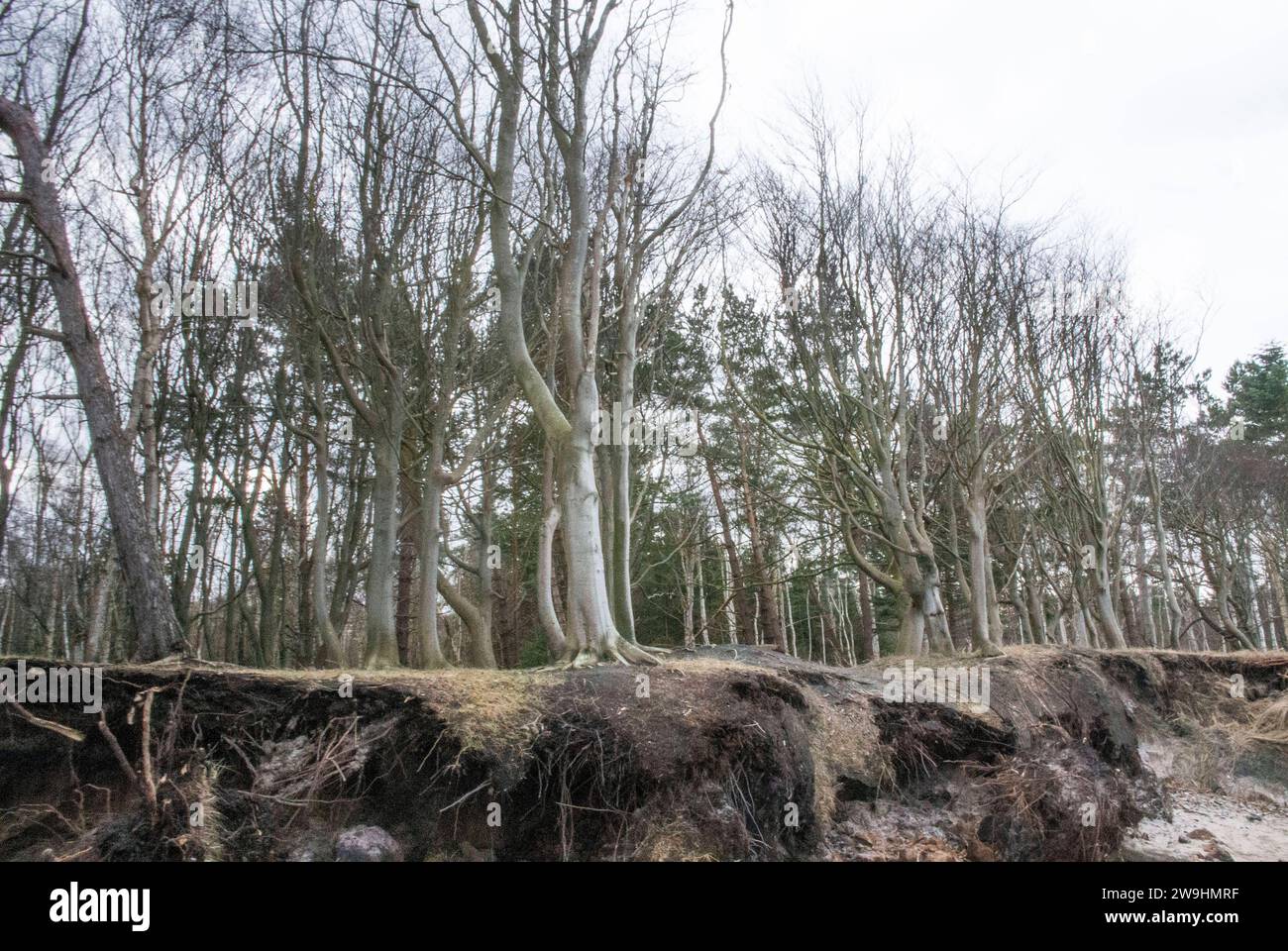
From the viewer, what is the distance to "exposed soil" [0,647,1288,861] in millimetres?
5879

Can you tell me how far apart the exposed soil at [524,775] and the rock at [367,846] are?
0.07 feet

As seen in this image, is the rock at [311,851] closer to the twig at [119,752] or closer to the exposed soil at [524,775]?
the exposed soil at [524,775]

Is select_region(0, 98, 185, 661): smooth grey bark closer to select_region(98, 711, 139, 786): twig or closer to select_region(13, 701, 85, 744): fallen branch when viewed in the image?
select_region(13, 701, 85, 744): fallen branch

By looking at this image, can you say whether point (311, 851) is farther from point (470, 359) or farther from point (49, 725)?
point (470, 359)

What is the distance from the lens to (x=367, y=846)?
5941 mm

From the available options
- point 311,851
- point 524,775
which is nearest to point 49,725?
point 311,851

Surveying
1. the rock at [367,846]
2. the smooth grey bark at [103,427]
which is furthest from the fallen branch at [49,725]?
the rock at [367,846]

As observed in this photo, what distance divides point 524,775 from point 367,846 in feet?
4.29

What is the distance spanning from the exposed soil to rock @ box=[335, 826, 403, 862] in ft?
0.07

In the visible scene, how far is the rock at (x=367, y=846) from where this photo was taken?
586 cm
